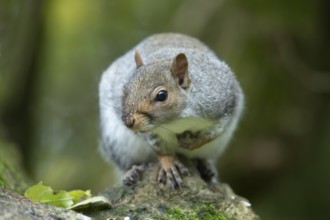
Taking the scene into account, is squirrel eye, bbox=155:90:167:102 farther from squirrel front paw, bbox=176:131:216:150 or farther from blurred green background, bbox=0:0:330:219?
blurred green background, bbox=0:0:330:219

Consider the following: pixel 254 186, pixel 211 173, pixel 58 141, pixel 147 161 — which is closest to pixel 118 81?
pixel 147 161

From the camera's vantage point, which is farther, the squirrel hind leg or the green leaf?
the squirrel hind leg

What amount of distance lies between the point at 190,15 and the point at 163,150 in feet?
12.5

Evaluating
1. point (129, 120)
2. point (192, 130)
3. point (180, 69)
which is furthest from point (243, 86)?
point (129, 120)

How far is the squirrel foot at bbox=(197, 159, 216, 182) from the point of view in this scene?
496cm

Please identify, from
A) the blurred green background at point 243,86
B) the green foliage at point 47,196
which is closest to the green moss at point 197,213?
the green foliage at point 47,196

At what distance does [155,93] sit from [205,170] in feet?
3.17

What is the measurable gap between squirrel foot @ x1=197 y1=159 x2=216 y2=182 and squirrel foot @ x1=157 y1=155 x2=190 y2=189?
0.44 m

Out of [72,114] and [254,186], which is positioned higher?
[72,114]

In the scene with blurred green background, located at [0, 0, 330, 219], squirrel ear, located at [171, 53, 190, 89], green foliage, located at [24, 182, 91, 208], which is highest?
blurred green background, located at [0, 0, 330, 219]

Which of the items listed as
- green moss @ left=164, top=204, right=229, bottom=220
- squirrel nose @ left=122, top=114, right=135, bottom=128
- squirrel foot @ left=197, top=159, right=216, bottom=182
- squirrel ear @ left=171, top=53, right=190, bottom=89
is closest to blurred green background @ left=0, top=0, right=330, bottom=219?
squirrel foot @ left=197, top=159, right=216, bottom=182

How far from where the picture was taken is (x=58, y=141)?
8.84m

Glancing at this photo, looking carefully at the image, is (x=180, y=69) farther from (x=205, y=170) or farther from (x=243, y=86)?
(x=243, y=86)

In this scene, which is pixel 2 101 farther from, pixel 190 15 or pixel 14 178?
pixel 14 178
